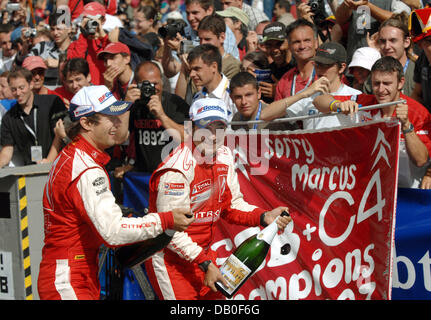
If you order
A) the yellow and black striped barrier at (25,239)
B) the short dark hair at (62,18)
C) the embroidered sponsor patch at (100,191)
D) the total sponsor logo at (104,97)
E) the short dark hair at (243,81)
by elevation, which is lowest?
the yellow and black striped barrier at (25,239)

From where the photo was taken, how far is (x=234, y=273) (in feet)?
15.5

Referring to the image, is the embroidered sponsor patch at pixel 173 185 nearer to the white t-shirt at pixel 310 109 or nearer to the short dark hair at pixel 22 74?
the white t-shirt at pixel 310 109

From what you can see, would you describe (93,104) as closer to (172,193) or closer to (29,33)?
(172,193)

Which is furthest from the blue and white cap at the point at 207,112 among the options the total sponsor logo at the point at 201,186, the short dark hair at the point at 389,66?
the short dark hair at the point at 389,66

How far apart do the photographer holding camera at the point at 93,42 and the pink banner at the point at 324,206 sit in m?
3.14

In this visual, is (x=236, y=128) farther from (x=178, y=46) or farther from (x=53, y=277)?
(x=53, y=277)

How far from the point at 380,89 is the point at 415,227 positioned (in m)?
1.19

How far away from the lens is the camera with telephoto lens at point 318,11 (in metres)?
7.96

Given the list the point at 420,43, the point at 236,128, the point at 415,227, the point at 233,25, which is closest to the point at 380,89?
the point at 420,43

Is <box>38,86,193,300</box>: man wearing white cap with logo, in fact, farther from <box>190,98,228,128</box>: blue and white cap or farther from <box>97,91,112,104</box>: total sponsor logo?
<box>190,98,228,128</box>: blue and white cap

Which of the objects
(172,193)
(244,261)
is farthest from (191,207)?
(244,261)

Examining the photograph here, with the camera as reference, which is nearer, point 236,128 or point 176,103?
point 236,128

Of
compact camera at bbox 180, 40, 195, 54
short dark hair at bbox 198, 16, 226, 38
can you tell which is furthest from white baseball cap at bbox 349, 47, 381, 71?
compact camera at bbox 180, 40, 195, 54

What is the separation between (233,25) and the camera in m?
9.39
